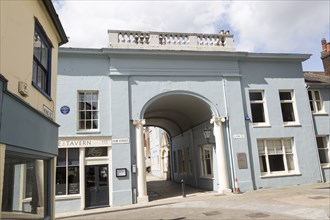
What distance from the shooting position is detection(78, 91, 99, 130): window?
15016 mm

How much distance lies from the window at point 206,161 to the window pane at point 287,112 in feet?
16.2

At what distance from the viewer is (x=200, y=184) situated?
1941 cm

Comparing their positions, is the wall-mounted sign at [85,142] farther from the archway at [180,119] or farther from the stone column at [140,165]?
the archway at [180,119]

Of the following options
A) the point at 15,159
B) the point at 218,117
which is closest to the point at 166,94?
the point at 218,117

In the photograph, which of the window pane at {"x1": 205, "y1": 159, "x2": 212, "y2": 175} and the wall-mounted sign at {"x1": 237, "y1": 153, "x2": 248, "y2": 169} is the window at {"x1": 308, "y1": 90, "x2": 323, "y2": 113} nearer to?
the wall-mounted sign at {"x1": 237, "y1": 153, "x2": 248, "y2": 169}

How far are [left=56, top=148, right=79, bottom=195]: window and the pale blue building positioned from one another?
0.05 meters

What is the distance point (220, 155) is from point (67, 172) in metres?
7.98

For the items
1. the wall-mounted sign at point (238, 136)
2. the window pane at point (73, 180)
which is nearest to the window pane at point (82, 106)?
the window pane at point (73, 180)

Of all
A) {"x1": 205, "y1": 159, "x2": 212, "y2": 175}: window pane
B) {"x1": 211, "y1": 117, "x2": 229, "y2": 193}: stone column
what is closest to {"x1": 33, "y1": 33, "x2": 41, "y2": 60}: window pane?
{"x1": 211, "y1": 117, "x2": 229, "y2": 193}: stone column

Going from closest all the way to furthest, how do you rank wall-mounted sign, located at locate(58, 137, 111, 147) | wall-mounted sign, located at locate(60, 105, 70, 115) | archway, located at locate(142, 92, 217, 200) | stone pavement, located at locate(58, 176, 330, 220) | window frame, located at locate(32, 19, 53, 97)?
window frame, located at locate(32, 19, 53, 97) < stone pavement, located at locate(58, 176, 330, 220) < wall-mounted sign, located at locate(58, 137, 111, 147) < wall-mounted sign, located at locate(60, 105, 70, 115) < archway, located at locate(142, 92, 217, 200)

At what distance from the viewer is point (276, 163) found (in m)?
16.9

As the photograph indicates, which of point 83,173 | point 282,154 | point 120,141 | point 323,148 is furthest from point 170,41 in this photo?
point 323,148

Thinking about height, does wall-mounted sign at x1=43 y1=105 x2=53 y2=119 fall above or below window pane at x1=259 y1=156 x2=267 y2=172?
above

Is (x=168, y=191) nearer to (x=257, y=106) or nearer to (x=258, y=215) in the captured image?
(x=257, y=106)
